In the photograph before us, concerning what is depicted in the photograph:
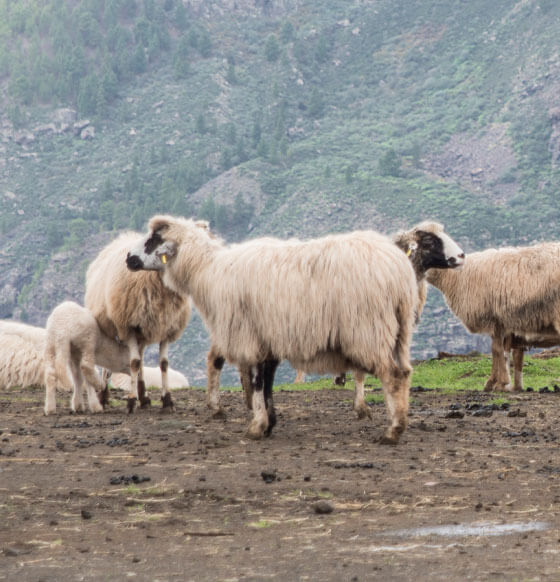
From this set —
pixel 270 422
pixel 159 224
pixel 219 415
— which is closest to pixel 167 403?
pixel 219 415

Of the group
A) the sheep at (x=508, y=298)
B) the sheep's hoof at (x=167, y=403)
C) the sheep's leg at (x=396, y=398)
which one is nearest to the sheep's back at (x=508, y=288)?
the sheep at (x=508, y=298)

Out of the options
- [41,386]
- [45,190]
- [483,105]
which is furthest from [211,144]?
[41,386]

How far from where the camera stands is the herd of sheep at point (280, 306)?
32.8ft

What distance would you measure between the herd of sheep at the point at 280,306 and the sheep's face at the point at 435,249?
0.05ft

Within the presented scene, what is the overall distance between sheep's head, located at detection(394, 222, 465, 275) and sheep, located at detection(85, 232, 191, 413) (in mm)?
2900

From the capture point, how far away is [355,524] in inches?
272

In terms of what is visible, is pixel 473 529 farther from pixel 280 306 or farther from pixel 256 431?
pixel 256 431

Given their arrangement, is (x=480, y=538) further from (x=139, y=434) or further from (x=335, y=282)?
(x=139, y=434)

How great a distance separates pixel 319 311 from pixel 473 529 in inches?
149

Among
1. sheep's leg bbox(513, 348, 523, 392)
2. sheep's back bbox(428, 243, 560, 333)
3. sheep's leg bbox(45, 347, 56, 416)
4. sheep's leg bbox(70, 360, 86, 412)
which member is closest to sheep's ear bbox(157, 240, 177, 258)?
sheep's leg bbox(45, 347, 56, 416)

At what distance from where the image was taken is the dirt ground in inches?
234

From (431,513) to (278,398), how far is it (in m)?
8.95

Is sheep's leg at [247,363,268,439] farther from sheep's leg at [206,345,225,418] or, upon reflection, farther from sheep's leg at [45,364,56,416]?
sheep's leg at [45,364,56,416]

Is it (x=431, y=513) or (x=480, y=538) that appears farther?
(x=431, y=513)
